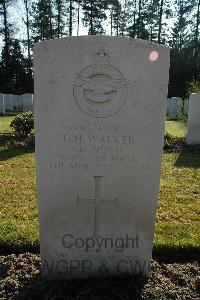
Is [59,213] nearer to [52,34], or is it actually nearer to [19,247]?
[19,247]

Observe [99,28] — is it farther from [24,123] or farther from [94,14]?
[24,123]

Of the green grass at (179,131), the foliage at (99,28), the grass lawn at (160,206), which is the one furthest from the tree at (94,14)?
the grass lawn at (160,206)

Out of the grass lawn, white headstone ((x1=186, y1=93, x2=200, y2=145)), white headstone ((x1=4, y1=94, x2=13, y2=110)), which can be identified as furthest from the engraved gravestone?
white headstone ((x1=4, y1=94, x2=13, y2=110))

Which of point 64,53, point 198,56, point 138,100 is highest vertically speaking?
point 198,56

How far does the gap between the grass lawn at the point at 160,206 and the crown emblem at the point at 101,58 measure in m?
2.04

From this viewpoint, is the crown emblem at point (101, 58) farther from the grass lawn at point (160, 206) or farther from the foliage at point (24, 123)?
the foliage at point (24, 123)

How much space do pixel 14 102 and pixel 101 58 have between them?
30.2 meters

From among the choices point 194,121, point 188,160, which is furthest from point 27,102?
point 188,160

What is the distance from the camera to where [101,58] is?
2980 mm

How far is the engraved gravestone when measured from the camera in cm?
300

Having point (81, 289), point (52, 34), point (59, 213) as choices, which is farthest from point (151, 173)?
point (52, 34)

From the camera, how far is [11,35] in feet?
134

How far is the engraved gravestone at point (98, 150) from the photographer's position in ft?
9.85

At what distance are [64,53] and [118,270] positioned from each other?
1.95 meters
